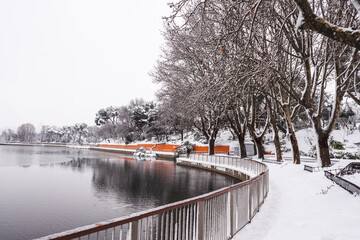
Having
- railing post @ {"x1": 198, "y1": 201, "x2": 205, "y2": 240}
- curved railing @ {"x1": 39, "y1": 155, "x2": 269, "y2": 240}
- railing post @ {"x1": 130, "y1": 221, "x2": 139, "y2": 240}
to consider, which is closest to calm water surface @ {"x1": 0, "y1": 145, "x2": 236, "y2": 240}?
curved railing @ {"x1": 39, "y1": 155, "x2": 269, "y2": 240}

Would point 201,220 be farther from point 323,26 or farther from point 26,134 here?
point 26,134

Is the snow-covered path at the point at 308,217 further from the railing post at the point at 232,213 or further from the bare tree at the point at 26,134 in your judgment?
the bare tree at the point at 26,134

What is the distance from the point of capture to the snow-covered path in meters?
5.66

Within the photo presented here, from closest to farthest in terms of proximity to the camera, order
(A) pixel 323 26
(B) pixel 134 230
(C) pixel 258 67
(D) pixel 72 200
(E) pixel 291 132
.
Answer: (B) pixel 134 230
(A) pixel 323 26
(C) pixel 258 67
(D) pixel 72 200
(E) pixel 291 132

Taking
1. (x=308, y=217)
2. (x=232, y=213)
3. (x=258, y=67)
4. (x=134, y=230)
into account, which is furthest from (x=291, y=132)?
(x=134, y=230)

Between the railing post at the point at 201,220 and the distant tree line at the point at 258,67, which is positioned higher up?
the distant tree line at the point at 258,67

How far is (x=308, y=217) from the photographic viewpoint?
23.3 ft

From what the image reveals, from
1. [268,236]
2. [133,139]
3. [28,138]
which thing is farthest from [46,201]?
[28,138]

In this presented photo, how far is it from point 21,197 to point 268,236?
15.1m

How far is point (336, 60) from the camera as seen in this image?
14.8 meters

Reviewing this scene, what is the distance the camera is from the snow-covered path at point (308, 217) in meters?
5.66

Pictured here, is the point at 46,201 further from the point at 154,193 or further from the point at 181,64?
the point at 181,64

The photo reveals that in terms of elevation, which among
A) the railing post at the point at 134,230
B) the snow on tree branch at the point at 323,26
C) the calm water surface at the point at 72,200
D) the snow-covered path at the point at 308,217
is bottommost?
the calm water surface at the point at 72,200

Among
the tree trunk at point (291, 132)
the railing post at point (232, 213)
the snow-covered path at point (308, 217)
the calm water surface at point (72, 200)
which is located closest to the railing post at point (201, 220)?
the railing post at point (232, 213)
